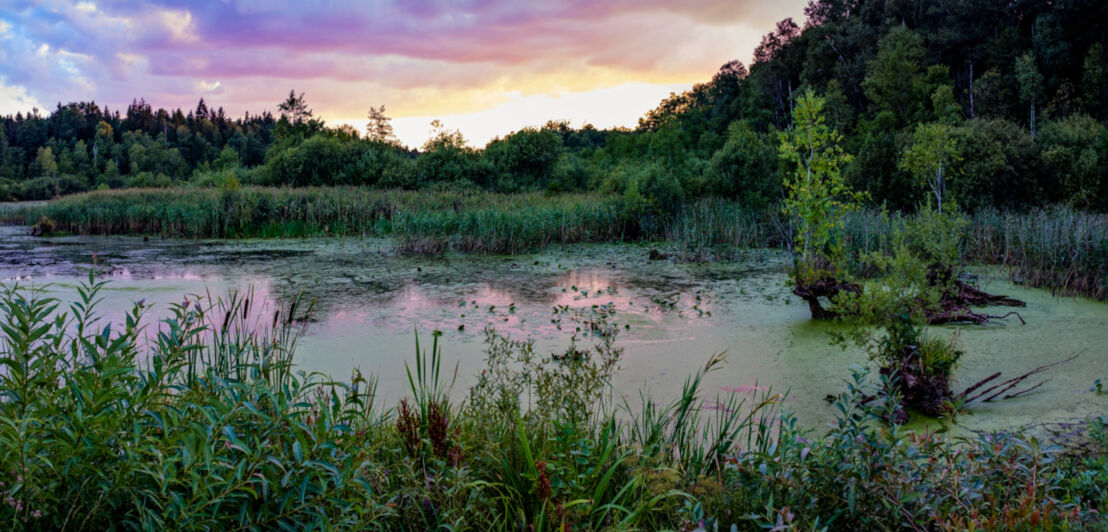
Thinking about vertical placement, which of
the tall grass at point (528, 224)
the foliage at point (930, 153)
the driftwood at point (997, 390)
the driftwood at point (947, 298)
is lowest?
the driftwood at point (997, 390)

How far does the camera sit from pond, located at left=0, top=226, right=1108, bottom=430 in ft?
16.1

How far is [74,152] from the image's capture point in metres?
60.9

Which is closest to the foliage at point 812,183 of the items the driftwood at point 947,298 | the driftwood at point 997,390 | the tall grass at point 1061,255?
the driftwood at point 947,298

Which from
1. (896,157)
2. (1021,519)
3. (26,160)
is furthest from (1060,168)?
(26,160)

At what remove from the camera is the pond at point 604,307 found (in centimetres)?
489

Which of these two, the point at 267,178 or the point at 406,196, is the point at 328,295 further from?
the point at 267,178

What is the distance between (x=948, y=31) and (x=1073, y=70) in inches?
281

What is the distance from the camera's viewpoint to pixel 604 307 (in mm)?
7512

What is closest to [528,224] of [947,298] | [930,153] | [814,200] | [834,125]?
[930,153]

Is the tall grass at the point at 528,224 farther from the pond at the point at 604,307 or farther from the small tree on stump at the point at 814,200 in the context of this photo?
the small tree on stump at the point at 814,200

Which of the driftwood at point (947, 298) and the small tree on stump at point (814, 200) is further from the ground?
the small tree on stump at point (814, 200)

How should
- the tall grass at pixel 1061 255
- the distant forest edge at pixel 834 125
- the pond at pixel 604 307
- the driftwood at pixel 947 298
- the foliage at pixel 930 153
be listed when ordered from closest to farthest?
the pond at pixel 604 307 < the driftwood at pixel 947 298 < the tall grass at pixel 1061 255 < the foliage at pixel 930 153 < the distant forest edge at pixel 834 125

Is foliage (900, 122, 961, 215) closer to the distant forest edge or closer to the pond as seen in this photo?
the distant forest edge

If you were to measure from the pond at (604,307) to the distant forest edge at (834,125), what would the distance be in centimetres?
342
